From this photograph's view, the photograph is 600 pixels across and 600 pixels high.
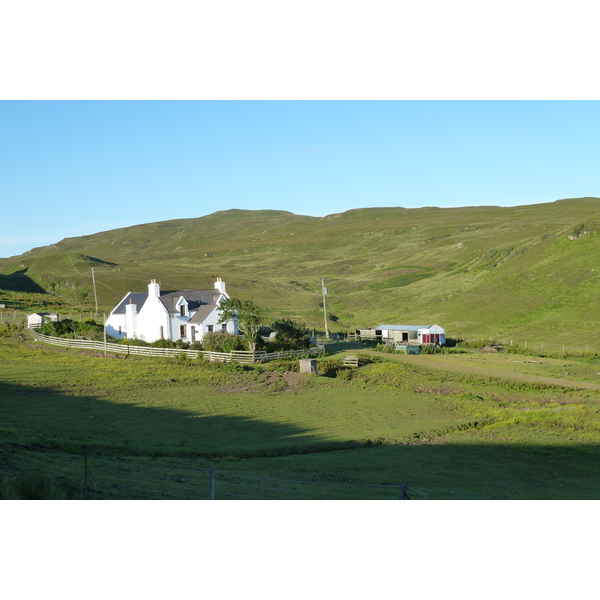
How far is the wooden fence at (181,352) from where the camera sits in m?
49.1

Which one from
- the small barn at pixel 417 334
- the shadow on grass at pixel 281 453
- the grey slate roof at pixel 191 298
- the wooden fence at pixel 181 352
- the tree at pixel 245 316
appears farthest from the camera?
the small barn at pixel 417 334

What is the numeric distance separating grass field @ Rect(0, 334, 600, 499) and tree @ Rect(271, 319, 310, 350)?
3.76 metres

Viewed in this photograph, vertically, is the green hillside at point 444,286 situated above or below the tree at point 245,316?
above

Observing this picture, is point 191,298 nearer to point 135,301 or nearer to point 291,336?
A: point 135,301

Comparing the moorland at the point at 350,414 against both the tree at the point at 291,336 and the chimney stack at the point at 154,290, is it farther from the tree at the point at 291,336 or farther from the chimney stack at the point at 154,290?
the chimney stack at the point at 154,290

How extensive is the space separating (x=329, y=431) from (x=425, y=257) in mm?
130759

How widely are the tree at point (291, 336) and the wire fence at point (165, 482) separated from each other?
3385cm

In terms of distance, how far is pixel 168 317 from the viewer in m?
55.0

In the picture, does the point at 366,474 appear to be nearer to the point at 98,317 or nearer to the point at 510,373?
the point at 510,373

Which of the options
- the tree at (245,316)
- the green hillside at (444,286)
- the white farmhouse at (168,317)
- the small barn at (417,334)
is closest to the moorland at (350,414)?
the green hillside at (444,286)

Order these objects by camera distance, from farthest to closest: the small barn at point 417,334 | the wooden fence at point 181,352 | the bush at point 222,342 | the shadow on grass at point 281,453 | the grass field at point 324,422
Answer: the small barn at point 417,334 < the bush at point 222,342 < the wooden fence at point 181,352 < the grass field at point 324,422 < the shadow on grass at point 281,453

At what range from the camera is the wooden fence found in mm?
49094

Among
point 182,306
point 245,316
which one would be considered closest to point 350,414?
point 245,316

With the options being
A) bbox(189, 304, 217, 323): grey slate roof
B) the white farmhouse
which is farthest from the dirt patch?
bbox(189, 304, 217, 323): grey slate roof
